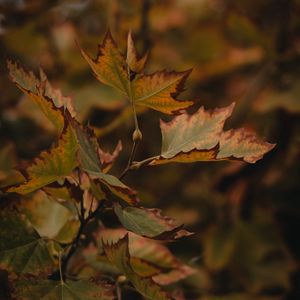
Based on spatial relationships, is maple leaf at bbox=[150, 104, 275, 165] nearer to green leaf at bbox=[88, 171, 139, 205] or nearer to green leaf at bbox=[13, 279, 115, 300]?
green leaf at bbox=[88, 171, 139, 205]

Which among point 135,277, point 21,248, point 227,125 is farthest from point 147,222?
point 227,125

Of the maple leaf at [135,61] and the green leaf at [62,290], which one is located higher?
the maple leaf at [135,61]

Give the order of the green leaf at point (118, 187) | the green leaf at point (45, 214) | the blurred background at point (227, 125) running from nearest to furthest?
the green leaf at point (118, 187)
the green leaf at point (45, 214)
the blurred background at point (227, 125)

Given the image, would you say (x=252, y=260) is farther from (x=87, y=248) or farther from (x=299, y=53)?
(x=87, y=248)

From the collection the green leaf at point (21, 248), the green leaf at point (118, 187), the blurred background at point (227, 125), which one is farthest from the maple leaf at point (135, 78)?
the blurred background at point (227, 125)

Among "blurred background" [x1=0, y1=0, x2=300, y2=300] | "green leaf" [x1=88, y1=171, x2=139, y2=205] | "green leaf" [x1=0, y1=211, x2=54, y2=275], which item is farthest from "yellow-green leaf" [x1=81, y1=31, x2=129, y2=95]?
"blurred background" [x1=0, y1=0, x2=300, y2=300]

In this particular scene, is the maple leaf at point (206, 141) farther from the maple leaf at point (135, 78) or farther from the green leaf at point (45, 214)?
the green leaf at point (45, 214)
